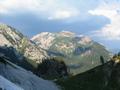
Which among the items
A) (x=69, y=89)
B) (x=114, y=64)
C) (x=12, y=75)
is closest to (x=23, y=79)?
(x=12, y=75)

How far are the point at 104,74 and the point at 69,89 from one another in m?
14.9

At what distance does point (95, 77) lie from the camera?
12325cm

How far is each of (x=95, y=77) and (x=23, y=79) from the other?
131 ft

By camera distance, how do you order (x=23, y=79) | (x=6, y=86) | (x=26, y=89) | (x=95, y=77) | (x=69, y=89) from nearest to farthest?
1. (x=6, y=86)
2. (x=26, y=89)
3. (x=23, y=79)
4. (x=69, y=89)
5. (x=95, y=77)

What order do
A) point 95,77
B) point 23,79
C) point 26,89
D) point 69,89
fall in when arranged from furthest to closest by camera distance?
1. point 95,77
2. point 69,89
3. point 23,79
4. point 26,89

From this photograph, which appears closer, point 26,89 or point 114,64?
point 26,89

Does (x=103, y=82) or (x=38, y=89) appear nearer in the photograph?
(x=38, y=89)

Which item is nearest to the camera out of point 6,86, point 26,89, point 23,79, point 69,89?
point 6,86

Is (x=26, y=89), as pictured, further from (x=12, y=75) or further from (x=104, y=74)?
(x=104, y=74)

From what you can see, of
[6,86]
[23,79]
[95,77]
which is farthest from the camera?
[95,77]

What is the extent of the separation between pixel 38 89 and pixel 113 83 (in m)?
33.5

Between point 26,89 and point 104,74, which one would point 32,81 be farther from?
point 104,74

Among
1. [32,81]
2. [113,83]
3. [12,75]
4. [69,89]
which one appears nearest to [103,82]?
[113,83]

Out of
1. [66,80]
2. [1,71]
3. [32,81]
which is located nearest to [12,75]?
[1,71]
